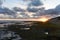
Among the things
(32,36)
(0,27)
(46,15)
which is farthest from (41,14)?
(0,27)

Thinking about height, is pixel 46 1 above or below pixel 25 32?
above

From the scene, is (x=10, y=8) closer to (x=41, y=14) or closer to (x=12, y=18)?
(x=12, y=18)

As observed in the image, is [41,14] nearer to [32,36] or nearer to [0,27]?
[32,36]

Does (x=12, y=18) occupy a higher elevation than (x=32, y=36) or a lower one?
higher

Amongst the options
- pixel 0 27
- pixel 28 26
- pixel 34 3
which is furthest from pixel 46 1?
pixel 0 27

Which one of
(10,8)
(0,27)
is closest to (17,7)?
(10,8)

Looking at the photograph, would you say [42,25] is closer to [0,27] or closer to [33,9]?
[33,9]

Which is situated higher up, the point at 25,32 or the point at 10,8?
the point at 10,8
